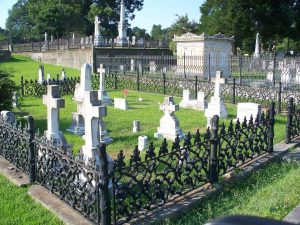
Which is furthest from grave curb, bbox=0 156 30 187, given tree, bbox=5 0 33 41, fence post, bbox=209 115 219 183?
tree, bbox=5 0 33 41

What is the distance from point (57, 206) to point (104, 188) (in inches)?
44.4

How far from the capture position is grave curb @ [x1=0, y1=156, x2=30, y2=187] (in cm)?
590

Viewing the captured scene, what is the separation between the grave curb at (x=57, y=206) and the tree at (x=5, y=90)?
18.3 ft

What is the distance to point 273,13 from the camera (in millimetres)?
39125

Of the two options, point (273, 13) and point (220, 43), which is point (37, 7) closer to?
point (273, 13)

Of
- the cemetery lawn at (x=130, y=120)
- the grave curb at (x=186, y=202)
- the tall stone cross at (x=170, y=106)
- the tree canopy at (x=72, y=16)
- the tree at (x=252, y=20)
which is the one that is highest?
the tree canopy at (x=72, y=16)

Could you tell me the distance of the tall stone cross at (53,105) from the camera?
6.87 metres

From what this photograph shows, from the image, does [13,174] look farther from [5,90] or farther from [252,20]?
[252,20]

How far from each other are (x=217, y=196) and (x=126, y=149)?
3.24 meters

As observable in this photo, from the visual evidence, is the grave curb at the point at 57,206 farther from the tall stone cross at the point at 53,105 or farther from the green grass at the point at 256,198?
the tall stone cross at the point at 53,105

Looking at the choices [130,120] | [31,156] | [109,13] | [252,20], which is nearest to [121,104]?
[130,120]

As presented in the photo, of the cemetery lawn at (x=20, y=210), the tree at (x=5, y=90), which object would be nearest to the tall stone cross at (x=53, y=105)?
the cemetery lawn at (x=20, y=210)

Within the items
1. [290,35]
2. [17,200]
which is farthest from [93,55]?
[290,35]

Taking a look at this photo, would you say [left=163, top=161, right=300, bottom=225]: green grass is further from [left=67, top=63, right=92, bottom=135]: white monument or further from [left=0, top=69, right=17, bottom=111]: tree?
[left=0, top=69, right=17, bottom=111]: tree
